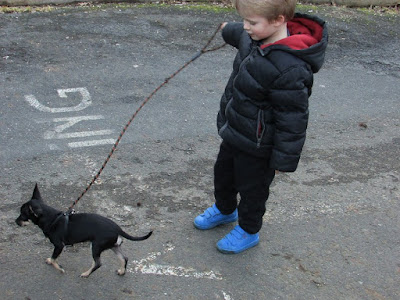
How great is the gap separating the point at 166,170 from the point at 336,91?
9.53 ft

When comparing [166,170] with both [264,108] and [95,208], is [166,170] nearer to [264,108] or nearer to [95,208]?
[95,208]

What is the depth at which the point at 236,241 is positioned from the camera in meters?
3.78

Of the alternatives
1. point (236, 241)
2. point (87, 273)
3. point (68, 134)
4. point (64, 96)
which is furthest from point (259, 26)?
point (64, 96)

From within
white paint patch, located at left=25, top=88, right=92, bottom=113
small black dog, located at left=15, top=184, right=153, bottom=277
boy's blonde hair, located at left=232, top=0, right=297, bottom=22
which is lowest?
white paint patch, located at left=25, top=88, right=92, bottom=113

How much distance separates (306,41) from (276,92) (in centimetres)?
35

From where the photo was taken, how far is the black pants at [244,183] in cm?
348

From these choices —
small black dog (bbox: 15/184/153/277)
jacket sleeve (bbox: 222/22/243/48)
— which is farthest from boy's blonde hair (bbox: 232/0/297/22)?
small black dog (bbox: 15/184/153/277)

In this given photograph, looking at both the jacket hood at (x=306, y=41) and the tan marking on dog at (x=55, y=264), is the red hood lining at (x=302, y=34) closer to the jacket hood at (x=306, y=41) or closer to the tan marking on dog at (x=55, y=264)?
the jacket hood at (x=306, y=41)

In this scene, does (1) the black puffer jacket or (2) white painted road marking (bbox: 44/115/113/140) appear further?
(2) white painted road marking (bbox: 44/115/113/140)

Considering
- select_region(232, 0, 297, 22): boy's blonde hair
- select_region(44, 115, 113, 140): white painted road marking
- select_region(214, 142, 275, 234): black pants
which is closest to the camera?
select_region(232, 0, 297, 22): boy's blonde hair

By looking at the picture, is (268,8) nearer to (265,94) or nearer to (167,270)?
(265,94)

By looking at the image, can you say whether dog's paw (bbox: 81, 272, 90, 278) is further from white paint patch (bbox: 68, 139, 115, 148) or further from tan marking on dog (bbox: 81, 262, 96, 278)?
white paint patch (bbox: 68, 139, 115, 148)

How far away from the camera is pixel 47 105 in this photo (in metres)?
5.55

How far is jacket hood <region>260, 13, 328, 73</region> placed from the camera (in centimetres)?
299
